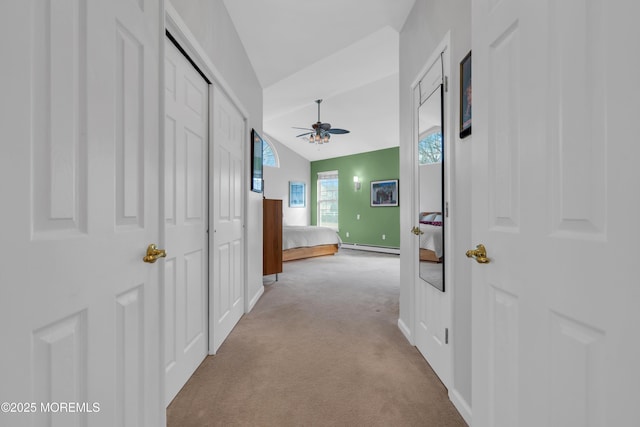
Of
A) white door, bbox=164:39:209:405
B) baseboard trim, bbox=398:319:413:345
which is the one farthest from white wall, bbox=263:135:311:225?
white door, bbox=164:39:209:405

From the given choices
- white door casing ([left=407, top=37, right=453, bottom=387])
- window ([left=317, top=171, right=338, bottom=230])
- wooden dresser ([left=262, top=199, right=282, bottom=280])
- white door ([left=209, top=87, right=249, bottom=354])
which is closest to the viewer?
white door casing ([left=407, top=37, right=453, bottom=387])

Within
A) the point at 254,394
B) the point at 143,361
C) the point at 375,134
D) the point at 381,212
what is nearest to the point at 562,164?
the point at 143,361

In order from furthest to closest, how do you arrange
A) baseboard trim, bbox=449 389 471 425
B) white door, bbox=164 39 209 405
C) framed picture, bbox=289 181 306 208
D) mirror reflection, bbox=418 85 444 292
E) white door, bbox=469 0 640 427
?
framed picture, bbox=289 181 306 208
mirror reflection, bbox=418 85 444 292
white door, bbox=164 39 209 405
baseboard trim, bbox=449 389 471 425
white door, bbox=469 0 640 427

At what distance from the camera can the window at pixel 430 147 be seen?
188 centimetres

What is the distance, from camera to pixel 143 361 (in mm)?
942

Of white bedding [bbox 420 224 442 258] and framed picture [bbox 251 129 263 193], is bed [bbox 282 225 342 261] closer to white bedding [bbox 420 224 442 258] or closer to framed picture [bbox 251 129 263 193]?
framed picture [bbox 251 129 263 193]

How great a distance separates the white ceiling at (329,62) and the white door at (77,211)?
1.83 m

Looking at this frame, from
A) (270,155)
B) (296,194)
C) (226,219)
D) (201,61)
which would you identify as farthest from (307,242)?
(201,61)

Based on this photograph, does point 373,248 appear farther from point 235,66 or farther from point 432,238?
point 235,66

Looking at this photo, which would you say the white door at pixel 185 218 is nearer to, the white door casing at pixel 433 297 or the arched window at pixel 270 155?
the white door casing at pixel 433 297

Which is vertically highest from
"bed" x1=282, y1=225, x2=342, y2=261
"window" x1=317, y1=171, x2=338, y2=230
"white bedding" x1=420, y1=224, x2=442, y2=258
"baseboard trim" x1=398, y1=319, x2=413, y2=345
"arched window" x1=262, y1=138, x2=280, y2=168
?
"arched window" x1=262, y1=138, x2=280, y2=168

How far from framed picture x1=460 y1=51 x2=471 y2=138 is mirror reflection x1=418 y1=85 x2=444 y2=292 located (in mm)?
286

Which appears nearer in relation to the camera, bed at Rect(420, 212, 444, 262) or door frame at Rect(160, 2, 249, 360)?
door frame at Rect(160, 2, 249, 360)

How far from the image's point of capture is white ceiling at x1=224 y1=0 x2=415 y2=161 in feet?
7.93
